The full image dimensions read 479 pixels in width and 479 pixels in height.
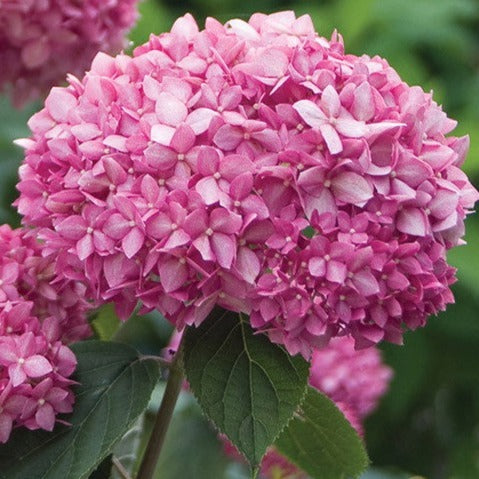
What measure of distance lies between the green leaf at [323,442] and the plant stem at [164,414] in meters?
0.14

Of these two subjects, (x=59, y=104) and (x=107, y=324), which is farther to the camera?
(x=107, y=324)

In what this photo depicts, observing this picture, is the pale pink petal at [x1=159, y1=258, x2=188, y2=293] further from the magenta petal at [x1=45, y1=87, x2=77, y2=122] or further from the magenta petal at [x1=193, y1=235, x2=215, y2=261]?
the magenta petal at [x1=45, y1=87, x2=77, y2=122]

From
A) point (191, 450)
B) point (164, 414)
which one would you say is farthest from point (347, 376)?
point (164, 414)

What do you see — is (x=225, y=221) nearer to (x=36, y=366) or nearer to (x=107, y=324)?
(x=36, y=366)

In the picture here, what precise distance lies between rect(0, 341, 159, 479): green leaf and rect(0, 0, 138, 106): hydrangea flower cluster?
0.63 meters

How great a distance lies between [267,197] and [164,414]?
0.26m

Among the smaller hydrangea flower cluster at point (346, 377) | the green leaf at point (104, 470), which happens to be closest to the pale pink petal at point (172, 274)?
the green leaf at point (104, 470)

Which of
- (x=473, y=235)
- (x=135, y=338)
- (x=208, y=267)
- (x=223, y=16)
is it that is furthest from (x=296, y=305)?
(x=223, y=16)

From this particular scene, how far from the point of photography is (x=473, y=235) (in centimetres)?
277

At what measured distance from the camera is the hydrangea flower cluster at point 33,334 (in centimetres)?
103

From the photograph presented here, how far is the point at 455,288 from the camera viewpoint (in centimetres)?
277

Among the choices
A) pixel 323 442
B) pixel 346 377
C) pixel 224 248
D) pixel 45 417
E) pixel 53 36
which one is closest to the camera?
pixel 224 248

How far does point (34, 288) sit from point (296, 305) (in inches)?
9.8

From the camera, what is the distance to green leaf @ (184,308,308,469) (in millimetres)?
1020
